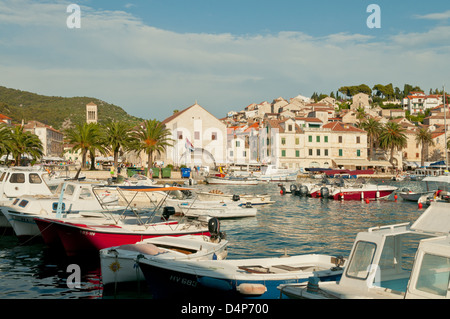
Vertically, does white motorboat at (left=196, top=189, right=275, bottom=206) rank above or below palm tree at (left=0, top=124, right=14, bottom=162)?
below

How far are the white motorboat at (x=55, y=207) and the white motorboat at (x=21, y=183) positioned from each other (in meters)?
3.67

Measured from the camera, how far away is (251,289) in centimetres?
1028

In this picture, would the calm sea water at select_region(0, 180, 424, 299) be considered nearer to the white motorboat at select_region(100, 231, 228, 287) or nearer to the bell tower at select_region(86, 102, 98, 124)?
the white motorboat at select_region(100, 231, 228, 287)

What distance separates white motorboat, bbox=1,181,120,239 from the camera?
2094 cm

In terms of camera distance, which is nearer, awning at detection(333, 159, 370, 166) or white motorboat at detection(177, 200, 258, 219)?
white motorboat at detection(177, 200, 258, 219)

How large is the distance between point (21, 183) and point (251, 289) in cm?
2021

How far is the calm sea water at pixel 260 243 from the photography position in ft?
46.7

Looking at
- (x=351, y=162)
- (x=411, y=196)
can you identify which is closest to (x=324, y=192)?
(x=411, y=196)

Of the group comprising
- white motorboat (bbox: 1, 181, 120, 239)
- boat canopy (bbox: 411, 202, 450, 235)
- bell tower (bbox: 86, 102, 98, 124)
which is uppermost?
bell tower (bbox: 86, 102, 98, 124)

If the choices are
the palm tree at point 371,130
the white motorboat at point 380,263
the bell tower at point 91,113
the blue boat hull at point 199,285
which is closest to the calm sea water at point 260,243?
the blue boat hull at point 199,285

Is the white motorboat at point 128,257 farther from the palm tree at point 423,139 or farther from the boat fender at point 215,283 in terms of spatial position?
the palm tree at point 423,139

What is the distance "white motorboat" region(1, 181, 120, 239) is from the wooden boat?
→ 1060cm

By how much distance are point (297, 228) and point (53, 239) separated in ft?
48.0

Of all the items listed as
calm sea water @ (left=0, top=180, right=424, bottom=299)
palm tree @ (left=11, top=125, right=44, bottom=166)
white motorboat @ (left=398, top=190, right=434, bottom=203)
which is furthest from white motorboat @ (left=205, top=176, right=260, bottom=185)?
palm tree @ (left=11, top=125, right=44, bottom=166)
